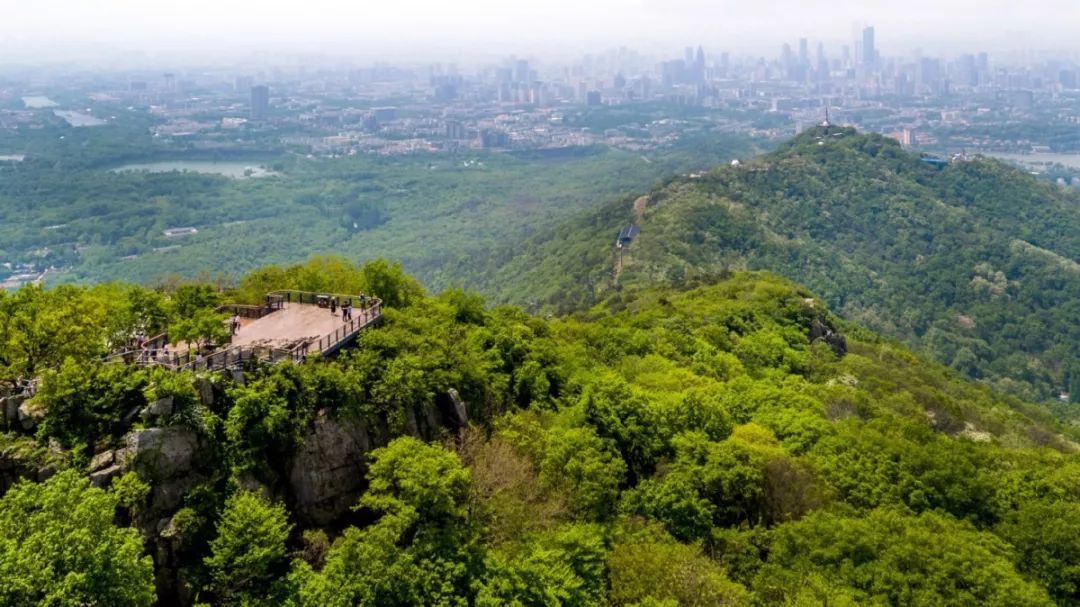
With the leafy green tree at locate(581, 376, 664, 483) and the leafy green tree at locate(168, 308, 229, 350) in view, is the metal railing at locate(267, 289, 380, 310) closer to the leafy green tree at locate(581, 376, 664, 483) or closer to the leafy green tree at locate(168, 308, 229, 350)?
the leafy green tree at locate(168, 308, 229, 350)

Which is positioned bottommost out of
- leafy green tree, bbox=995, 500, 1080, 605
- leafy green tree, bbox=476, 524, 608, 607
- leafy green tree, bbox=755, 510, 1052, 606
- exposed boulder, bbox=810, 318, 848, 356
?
exposed boulder, bbox=810, 318, 848, 356

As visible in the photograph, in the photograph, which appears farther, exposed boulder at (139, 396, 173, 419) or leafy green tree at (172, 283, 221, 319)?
leafy green tree at (172, 283, 221, 319)

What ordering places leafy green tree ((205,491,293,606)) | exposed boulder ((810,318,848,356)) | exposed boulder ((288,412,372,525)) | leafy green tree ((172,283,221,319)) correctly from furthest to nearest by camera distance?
exposed boulder ((810,318,848,356)) < leafy green tree ((172,283,221,319)) < exposed boulder ((288,412,372,525)) < leafy green tree ((205,491,293,606))

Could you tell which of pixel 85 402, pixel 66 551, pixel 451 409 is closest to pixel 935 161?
pixel 451 409

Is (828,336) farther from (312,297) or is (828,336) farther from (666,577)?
(666,577)

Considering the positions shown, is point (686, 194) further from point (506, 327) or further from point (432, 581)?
point (432, 581)

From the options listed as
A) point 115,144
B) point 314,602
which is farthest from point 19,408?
point 115,144

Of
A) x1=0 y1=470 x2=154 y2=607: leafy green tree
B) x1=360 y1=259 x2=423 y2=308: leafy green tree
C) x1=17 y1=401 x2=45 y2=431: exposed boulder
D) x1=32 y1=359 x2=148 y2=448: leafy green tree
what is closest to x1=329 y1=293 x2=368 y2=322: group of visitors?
x1=360 y1=259 x2=423 y2=308: leafy green tree
